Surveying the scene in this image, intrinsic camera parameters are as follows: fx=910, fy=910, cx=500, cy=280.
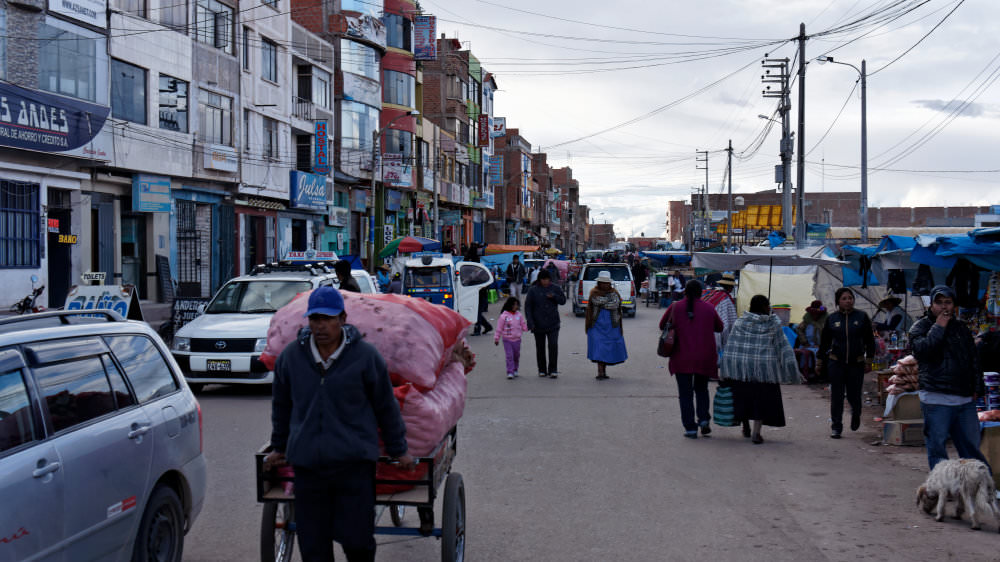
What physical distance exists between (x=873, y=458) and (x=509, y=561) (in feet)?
17.1

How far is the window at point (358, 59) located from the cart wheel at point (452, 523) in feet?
133

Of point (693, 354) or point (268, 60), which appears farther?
point (268, 60)

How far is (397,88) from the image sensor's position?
166 feet

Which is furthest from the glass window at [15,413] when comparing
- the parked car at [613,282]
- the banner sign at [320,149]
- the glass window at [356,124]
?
the glass window at [356,124]

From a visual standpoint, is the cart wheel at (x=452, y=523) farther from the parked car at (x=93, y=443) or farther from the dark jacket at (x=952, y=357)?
the dark jacket at (x=952, y=357)

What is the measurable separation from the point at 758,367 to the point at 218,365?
7.42 metres

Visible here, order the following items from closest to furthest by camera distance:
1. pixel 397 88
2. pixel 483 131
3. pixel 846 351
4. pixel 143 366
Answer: pixel 143 366, pixel 846 351, pixel 397 88, pixel 483 131

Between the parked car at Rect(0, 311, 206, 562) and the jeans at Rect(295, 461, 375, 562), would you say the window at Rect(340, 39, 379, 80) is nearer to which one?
the parked car at Rect(0, 311, 206, 562)

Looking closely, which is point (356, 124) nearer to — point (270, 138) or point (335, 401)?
point (270, 138)

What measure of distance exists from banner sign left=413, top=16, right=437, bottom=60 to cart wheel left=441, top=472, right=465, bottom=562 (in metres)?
48.2

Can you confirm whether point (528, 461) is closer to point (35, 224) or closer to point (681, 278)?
point (35, 224)

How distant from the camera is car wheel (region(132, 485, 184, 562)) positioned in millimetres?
4797

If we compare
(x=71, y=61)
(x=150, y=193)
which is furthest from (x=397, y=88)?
(x=71, y=61)

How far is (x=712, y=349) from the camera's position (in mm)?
10523
